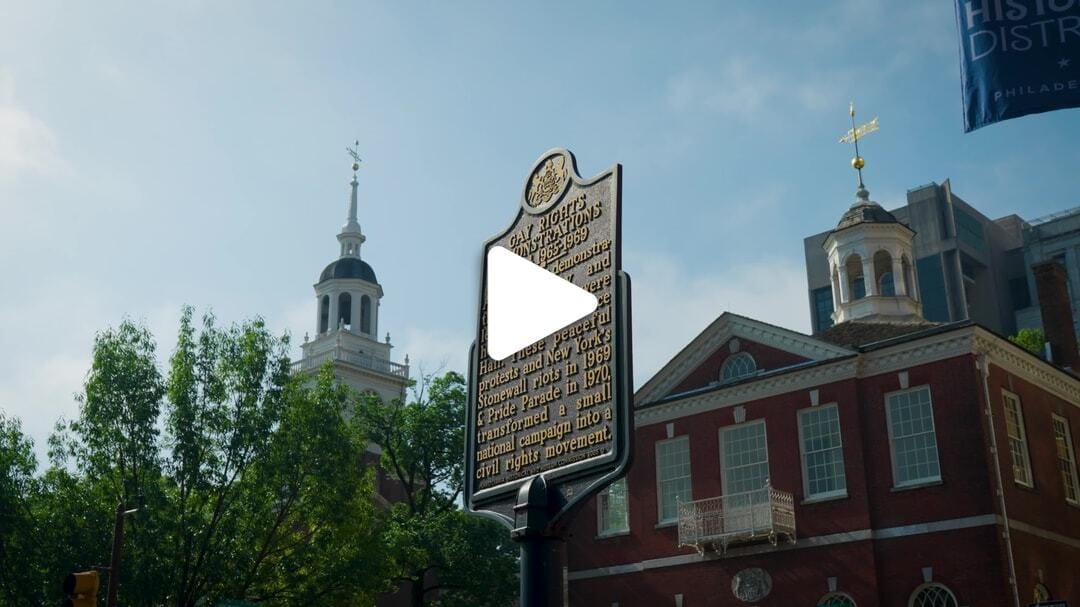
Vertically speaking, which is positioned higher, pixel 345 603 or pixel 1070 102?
pixel 1070 102

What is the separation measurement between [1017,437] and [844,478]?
4504 mm

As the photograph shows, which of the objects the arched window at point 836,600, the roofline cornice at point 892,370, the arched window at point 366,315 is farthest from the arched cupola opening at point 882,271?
the arched window at point 366,315

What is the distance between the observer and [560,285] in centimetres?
1204

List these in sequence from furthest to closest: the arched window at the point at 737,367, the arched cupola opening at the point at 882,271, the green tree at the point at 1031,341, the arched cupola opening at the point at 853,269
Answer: the green tree at the point at 1031,341, the arched cupola opening at the point at 853,269, the arched cupola opening at the point at 882,271, the arched window at the point at 737,367

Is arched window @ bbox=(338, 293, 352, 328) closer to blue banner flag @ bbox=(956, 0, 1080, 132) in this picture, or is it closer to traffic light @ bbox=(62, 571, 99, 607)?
traffic light @ bbox=(62, 571, 99, 607)

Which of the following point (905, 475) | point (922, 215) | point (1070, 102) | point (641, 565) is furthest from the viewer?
point (922, 215)

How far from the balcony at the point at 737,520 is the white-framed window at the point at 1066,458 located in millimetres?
7641

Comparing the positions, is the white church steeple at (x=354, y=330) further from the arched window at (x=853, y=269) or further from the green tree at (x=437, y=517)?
the arched window at (x=853, y=269)

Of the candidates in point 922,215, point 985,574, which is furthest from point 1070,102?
point 922,215

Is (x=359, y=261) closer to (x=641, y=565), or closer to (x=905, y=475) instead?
(x=641, y=565)

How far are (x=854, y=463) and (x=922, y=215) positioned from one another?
49547 mm

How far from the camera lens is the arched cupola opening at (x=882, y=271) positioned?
3869 cm

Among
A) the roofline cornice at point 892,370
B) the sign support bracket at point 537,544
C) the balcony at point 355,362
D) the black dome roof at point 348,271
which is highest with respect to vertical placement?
the black dome roof at point 348,271

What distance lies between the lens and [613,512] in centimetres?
3534
